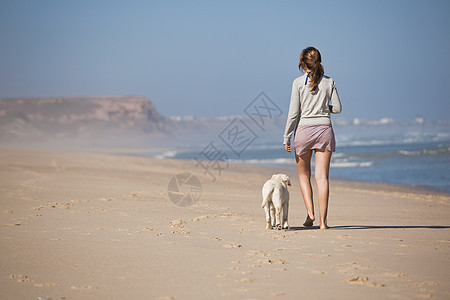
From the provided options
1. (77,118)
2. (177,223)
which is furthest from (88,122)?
(177,223)

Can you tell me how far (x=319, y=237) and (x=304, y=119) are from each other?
136cm

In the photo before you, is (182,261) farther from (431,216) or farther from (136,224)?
(431,216)

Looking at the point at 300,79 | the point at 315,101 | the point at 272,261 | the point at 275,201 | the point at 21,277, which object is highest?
the point at 300,79

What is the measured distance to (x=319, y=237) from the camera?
461 centimetres

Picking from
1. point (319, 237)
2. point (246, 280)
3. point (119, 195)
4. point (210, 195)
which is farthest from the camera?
point (210, 195)

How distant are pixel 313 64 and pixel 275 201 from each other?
1.56 metres

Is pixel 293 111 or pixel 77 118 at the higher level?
pixel 77 118

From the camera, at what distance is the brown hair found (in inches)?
199

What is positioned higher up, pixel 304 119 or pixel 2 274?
pixel 304 119

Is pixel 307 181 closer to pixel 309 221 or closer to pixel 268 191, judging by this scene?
pixel 309 221

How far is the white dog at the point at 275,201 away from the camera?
4902mm

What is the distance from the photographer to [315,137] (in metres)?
5.13

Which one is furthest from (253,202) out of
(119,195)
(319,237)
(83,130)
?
(83,130)

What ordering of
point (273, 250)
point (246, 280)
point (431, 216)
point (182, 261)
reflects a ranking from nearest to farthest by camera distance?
point (246, 280) → point (182, 261) → point (273, 250) → point (431, 216)
